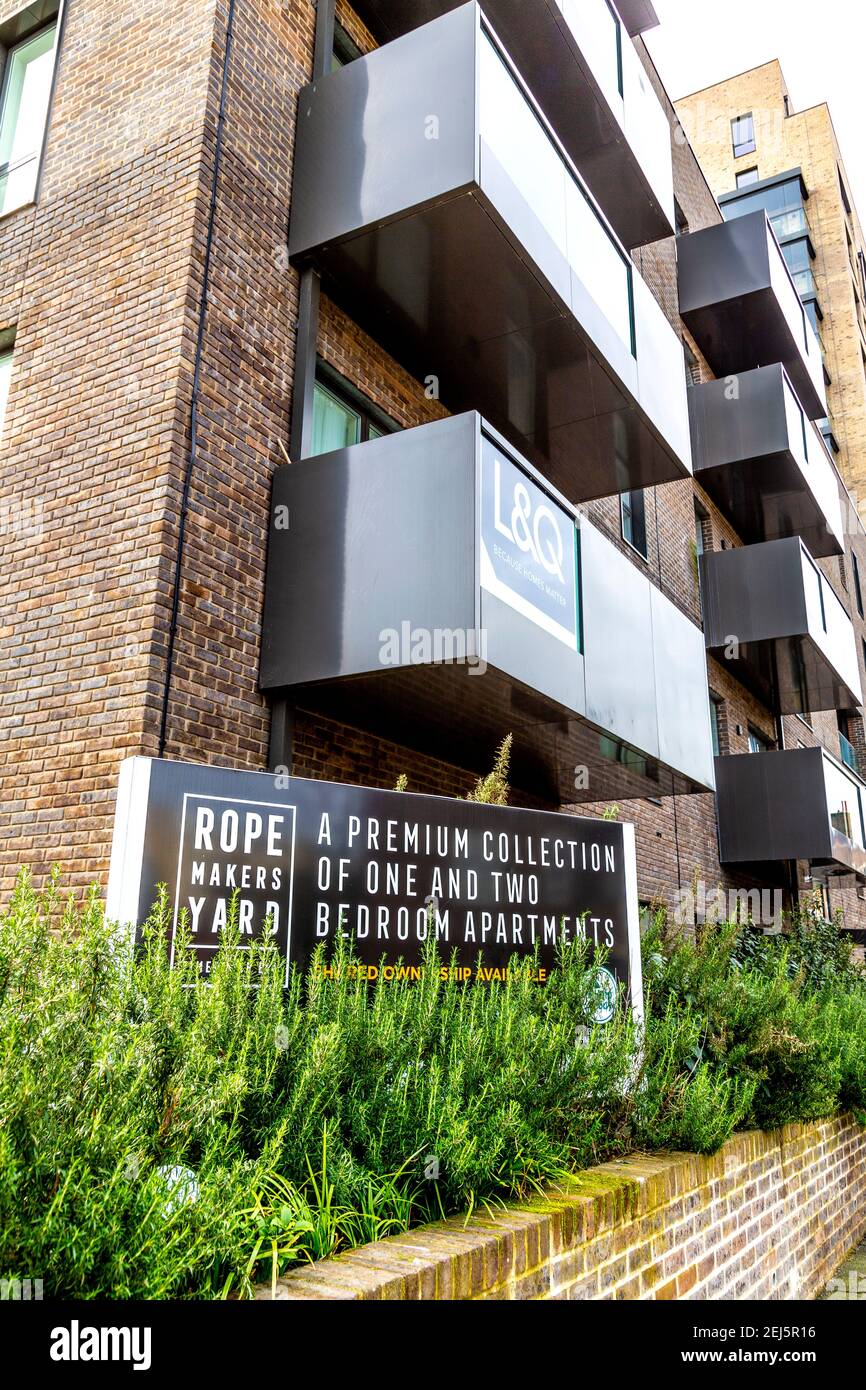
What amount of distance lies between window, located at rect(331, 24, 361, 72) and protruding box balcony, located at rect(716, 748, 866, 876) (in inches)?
426

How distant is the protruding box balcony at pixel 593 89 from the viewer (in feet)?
31.9

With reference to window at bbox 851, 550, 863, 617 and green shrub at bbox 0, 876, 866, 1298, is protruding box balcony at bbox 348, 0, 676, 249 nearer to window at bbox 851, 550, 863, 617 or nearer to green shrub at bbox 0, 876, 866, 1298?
green shrub at bbox 0, 876, 866, 1298

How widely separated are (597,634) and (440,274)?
313 centimetres

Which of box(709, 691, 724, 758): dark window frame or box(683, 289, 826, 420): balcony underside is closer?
box(709, 691, 724, 758): dark window frame

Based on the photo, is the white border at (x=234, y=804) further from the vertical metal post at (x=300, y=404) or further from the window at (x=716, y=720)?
the window at (x=716, y=720)

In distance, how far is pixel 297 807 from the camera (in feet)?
15.4

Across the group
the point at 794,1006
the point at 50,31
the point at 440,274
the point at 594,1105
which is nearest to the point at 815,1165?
the point at 794,1006

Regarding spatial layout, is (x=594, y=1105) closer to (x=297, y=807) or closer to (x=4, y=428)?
(x=297, y=807)

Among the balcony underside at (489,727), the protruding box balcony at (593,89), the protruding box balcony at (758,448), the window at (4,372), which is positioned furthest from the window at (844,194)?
the window at (4,372)

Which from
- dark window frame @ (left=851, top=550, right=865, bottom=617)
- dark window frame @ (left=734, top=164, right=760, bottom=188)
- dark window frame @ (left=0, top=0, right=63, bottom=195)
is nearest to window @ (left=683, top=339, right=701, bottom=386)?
dark window frame @ (left=0, top=0, right=63, bottom=195)

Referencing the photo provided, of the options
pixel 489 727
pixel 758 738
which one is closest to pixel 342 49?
pixel 489 727

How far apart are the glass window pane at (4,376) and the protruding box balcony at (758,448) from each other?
11.5 meters

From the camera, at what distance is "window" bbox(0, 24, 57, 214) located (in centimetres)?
860
